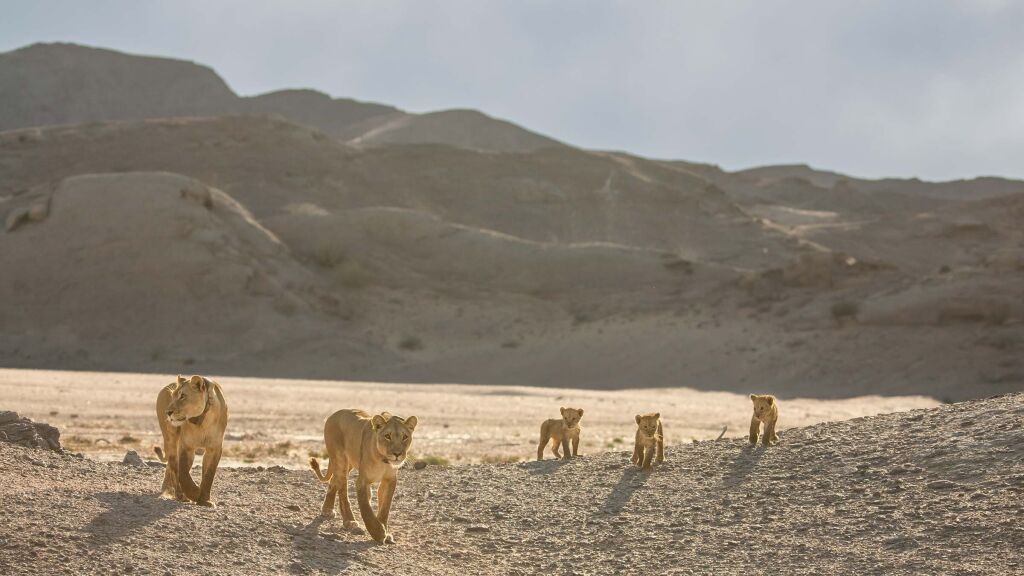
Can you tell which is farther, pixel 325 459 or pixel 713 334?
pixel 713 334

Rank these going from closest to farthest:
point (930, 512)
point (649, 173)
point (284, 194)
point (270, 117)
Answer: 1. point (930, 512)
2. point (284, 194)
3. point (270, 117)
4. point (649, 173)

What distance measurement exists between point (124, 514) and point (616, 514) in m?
4.49

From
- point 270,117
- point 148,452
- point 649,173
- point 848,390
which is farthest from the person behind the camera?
point 649,173

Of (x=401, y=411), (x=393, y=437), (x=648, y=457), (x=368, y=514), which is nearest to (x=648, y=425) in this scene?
(x=648, y=457)

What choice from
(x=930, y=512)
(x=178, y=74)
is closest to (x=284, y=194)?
(x=930, y=512)

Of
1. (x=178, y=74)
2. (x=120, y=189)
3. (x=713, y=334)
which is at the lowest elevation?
(x=713, y=334)

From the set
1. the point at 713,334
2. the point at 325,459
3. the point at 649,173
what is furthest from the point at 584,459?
the point at 649,173

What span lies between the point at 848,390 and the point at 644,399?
7.88 m

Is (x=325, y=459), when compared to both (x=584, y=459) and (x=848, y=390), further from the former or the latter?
(x=848, y=390)

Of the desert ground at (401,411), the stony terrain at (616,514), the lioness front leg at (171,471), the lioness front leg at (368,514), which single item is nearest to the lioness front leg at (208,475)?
the stony terrain at (616,514)

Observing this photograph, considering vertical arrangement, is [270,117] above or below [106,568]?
above

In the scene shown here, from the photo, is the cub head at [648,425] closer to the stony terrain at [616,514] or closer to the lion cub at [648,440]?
the lion cub at [648,440]

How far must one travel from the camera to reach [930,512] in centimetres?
988

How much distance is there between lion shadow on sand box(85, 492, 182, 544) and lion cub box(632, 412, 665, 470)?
5.41 meters
